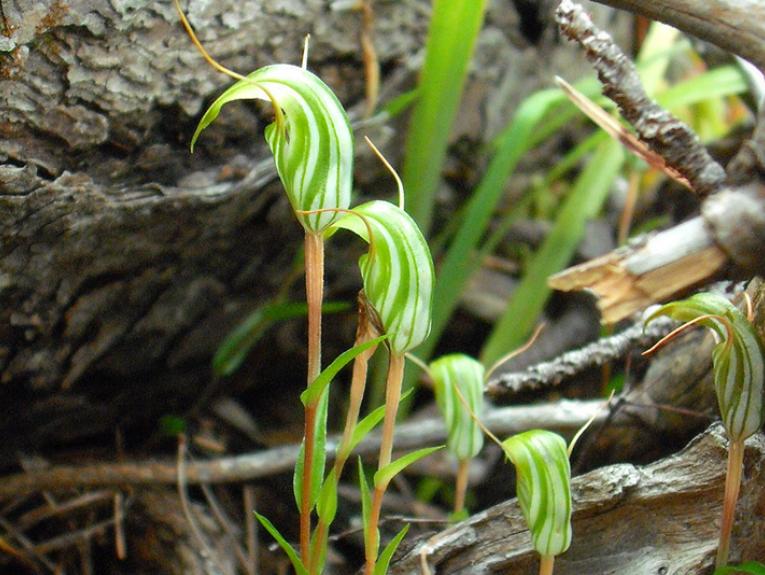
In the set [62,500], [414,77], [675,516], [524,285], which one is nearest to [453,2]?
[414,77]

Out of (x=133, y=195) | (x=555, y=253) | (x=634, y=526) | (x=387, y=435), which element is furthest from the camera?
(x=555, y=253)

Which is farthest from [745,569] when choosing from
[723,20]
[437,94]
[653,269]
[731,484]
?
[437,94]

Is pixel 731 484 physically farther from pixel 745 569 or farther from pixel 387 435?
pixel 387 435

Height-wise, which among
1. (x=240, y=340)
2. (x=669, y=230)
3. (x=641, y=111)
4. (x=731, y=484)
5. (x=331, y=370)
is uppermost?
(x=641, y=111)

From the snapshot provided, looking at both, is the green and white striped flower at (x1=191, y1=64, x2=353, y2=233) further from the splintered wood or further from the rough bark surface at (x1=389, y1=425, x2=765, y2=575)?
the rough bark surface at (x1=389, y1=425, x2=765, y2=575)

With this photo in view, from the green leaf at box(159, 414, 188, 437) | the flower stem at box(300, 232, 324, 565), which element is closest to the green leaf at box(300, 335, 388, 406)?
the flower stem at box(300, 232, 324, 565)

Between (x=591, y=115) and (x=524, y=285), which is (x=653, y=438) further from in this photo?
(x=524, y=285)

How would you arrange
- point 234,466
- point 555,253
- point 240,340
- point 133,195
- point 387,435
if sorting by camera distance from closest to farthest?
point 387,435
point 133,195
point 234,466
point 240,340
point 555,253
